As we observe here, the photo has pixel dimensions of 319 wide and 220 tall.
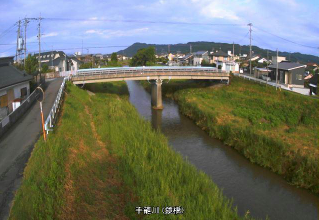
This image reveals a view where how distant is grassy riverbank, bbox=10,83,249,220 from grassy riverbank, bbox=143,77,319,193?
6.25m

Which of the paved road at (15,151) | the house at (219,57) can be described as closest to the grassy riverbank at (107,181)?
the paved road at (15,151)

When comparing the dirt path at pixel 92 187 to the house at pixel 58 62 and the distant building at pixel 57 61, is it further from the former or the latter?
the house at pixel 58 62

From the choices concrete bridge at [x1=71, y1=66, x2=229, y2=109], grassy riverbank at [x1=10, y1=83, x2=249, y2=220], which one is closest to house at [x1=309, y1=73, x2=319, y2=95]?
concrete bridge at [x1=71, y1=66, x2=229, y2=109]

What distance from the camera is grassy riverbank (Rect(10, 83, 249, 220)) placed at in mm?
9422

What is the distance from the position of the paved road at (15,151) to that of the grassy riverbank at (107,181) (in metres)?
0.45

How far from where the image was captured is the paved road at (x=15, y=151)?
9.83 meters

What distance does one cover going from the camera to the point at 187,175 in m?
12.7

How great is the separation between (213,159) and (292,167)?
5151 millimetres

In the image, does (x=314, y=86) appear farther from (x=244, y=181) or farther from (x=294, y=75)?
(x=244, y=181)

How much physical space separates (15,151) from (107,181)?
5.06m

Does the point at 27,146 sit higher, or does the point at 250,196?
the point at 27,146

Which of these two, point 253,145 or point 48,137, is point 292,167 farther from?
point 48,137

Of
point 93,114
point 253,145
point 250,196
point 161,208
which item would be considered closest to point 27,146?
point 161,208

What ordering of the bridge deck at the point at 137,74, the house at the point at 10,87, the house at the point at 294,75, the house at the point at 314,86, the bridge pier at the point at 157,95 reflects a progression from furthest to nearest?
the house at the point at 294,75, the house at the point at 314,86, the bridge pier at the point at 157,95, the bridge deck at the point at 137,74, the house at the point at 10,87
